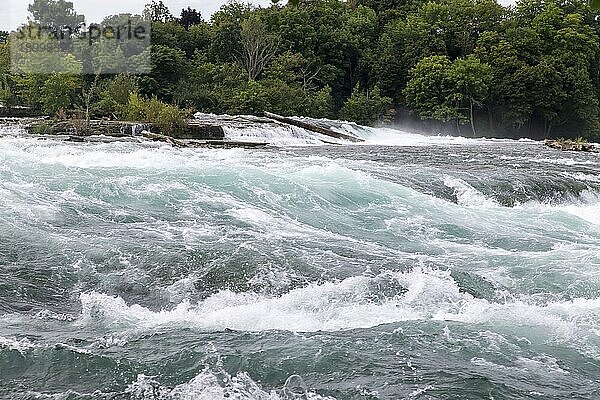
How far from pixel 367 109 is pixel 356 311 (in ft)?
97.0

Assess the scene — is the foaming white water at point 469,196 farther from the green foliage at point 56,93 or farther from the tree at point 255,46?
the tree at point 255,46

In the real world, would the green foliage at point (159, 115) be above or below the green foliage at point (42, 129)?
above

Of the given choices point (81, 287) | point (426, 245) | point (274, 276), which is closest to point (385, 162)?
point (426, 245)

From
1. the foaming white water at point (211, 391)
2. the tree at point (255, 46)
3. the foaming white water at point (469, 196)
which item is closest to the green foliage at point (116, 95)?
the tree at point (255, 46)

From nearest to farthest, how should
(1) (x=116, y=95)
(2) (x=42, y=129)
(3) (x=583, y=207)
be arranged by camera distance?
(3) (x=583, y=207) → (2) (x=42, y=129) → (1) (x=116, y=95)

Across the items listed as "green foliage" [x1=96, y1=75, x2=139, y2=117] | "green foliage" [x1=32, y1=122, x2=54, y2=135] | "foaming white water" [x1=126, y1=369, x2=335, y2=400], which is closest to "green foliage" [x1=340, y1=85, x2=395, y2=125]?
"green foliage" [x1=96, y1=75, x2=139, y2=117]

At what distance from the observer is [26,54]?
25.9 meters

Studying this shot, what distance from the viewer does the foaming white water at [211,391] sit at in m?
3.91

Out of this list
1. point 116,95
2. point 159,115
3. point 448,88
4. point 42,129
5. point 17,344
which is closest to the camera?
point 17,344

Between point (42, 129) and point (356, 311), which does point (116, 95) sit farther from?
point (356, 311)

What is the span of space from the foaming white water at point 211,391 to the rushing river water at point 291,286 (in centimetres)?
1

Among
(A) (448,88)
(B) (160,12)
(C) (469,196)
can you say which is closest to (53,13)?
(B) (160,12)

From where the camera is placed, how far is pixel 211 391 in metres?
3.95

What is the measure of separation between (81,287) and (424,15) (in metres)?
36.7
